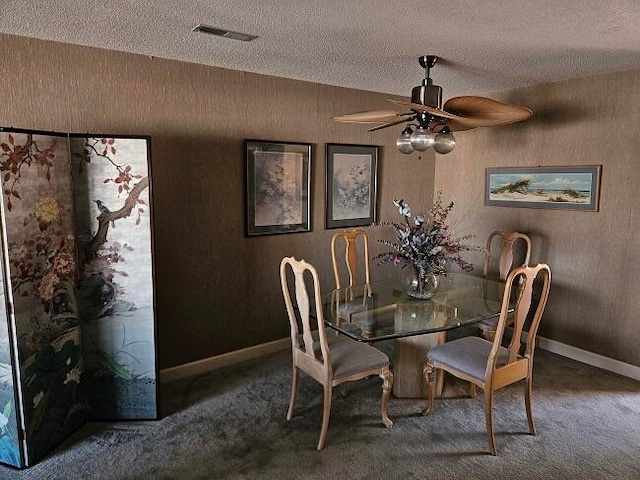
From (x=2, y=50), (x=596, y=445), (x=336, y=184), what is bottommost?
(x=596, y=445)

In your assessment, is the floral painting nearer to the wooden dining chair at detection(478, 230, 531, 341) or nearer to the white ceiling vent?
the white ceiling vent

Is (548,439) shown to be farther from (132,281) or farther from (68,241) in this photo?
(68,241)

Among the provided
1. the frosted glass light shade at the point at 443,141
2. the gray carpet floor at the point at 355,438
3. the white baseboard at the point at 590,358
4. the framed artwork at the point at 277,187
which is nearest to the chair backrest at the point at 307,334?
the gray carpet floor at the point at 355,438

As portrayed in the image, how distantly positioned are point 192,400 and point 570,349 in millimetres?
3219

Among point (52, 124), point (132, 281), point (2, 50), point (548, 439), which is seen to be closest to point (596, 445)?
point (548, 439)

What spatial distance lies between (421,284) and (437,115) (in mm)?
1159

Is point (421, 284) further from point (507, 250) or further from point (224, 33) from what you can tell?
point (224, 33)

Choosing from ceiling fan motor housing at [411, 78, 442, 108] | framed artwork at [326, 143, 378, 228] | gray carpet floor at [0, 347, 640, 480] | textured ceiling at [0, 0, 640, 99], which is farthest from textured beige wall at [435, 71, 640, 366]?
ceiling fan motor housing at [411, 78, 442, 108]

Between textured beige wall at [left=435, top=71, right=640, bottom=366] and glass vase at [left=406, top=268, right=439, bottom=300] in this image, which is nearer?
glass vase at [left=406, top=268, right=439, bottom=300]

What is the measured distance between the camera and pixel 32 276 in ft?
7.66

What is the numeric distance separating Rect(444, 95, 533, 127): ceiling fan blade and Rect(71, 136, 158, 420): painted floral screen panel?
1.89 metres

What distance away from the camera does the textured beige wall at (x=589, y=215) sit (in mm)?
3400

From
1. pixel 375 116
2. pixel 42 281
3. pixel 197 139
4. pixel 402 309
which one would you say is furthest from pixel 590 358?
pixel 42 281

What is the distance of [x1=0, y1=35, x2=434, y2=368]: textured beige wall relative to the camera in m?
2.75
